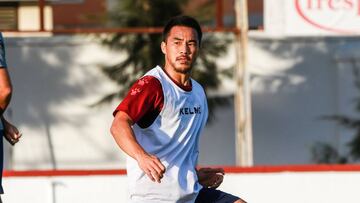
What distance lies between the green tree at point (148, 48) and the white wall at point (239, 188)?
25.8 ft

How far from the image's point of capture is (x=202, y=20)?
61.6ft

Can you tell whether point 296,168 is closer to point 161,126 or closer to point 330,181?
point 330,181

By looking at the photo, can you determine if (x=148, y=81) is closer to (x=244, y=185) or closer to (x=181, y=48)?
(x=181, y=48)

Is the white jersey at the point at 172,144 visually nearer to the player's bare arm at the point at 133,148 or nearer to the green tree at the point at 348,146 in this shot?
the player's bare arm at the point at 133,148

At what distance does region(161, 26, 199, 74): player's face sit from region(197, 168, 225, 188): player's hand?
68 centimetres

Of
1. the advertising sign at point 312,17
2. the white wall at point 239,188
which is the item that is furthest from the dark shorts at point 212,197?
the advertising sign at point 312,17

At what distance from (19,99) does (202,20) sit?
2.82 m

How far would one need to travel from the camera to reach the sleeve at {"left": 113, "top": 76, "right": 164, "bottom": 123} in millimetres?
5902

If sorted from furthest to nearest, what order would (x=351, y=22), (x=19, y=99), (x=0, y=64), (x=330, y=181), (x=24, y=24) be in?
(x=24, y=24) → (x=19, y=99) → (x=351, y=22) → (x=330, y=181) → (x=0, y=64)

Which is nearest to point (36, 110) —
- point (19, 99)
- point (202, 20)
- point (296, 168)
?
point (19, 99)

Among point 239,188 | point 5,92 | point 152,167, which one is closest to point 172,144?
point 152,167

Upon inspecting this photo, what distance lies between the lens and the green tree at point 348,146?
59.6ft

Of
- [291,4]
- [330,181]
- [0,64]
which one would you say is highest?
[291,4]

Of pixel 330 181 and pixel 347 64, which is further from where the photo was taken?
pixel 347 64
